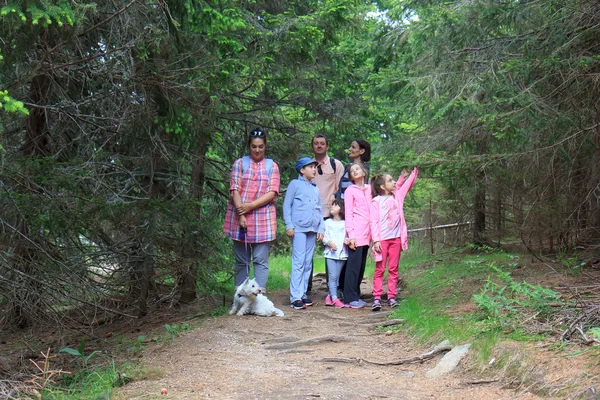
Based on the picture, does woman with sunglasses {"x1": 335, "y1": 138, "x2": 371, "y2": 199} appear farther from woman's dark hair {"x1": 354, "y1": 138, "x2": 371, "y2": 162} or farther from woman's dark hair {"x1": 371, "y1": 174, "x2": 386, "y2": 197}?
woman's dark hair {"x1": 371, "y1": 174, "x2": 386, "y2": 197}

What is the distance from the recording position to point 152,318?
8.75m

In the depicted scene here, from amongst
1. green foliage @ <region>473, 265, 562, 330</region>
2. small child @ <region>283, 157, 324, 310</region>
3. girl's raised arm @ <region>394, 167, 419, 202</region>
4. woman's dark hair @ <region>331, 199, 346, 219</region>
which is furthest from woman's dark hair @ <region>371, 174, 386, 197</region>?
green foliage @ <region>473, 265, 562, 330</region>

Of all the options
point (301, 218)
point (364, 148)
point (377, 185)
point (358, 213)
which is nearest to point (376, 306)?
point (358, 213)

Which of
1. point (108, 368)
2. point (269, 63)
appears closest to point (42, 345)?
point (108, 368)

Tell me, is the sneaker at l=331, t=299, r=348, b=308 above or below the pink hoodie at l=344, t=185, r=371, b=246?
below

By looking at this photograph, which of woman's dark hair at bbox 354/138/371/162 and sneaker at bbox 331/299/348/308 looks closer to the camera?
sneaker at bbox 331/299/348/308

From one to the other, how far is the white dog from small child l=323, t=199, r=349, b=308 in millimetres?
1142

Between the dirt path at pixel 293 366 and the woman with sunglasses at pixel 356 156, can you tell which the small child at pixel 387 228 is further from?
the dirt path at pixel 293 366

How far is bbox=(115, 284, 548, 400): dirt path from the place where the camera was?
4918 millimetres

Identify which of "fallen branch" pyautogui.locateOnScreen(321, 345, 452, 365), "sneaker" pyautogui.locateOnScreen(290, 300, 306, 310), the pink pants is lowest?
"fallen branch" pyautogui.locateOnScreen(321, 345, 452, 365)

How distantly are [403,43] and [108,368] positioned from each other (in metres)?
8.57

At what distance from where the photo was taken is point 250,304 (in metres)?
8.09

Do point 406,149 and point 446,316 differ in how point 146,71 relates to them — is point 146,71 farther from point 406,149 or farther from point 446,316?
point 406,149

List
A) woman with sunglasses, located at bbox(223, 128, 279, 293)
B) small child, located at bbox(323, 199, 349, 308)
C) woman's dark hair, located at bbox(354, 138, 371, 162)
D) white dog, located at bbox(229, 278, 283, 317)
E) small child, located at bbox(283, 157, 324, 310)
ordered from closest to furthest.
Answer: white dog, located at bbox(229, 278, 283, 317)
woman with sunglasses, located at bbox(223, 128, 279, 293)
small child, located at bbox(283, 157, 324, 310)
small child, located at bbox(323, 199, 349, 308)
woman's dark hair, located at bbox(354, 138, 371, 162)
